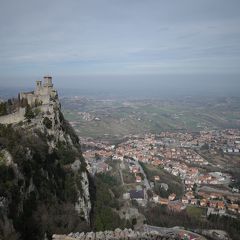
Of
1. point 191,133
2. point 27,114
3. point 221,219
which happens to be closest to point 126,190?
point 221,219

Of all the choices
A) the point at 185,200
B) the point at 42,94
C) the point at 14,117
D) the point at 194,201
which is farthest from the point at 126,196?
the point at 14,117

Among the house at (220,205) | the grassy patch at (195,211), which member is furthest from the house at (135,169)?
the house at (220,205)

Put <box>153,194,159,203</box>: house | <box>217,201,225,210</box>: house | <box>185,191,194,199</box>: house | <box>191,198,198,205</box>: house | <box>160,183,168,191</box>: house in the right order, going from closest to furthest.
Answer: <box>217,201,225,210</box>: house, <box>153,194,159,203</box>: house, <box>191,198,198,205</box>: house, <box>185,191,194,199</box>: house, <box>160,183,168,191</box>: house

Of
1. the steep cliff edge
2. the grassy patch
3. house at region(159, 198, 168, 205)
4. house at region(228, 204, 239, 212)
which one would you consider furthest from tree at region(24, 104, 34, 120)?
house at region(228, 204, 239, 212)

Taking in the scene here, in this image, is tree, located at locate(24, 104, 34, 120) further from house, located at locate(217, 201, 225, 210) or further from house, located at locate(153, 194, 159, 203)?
house, located at locate(217, 201, 225, 210)

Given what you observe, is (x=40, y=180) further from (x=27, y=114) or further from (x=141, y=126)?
(x=141, y=126)

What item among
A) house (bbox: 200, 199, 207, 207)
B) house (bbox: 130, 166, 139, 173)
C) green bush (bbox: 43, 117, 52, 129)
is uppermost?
green bush (bbox: 43, 117, 52, 129)

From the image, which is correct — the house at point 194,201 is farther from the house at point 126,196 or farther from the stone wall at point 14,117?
the stone wall at point 14,117
